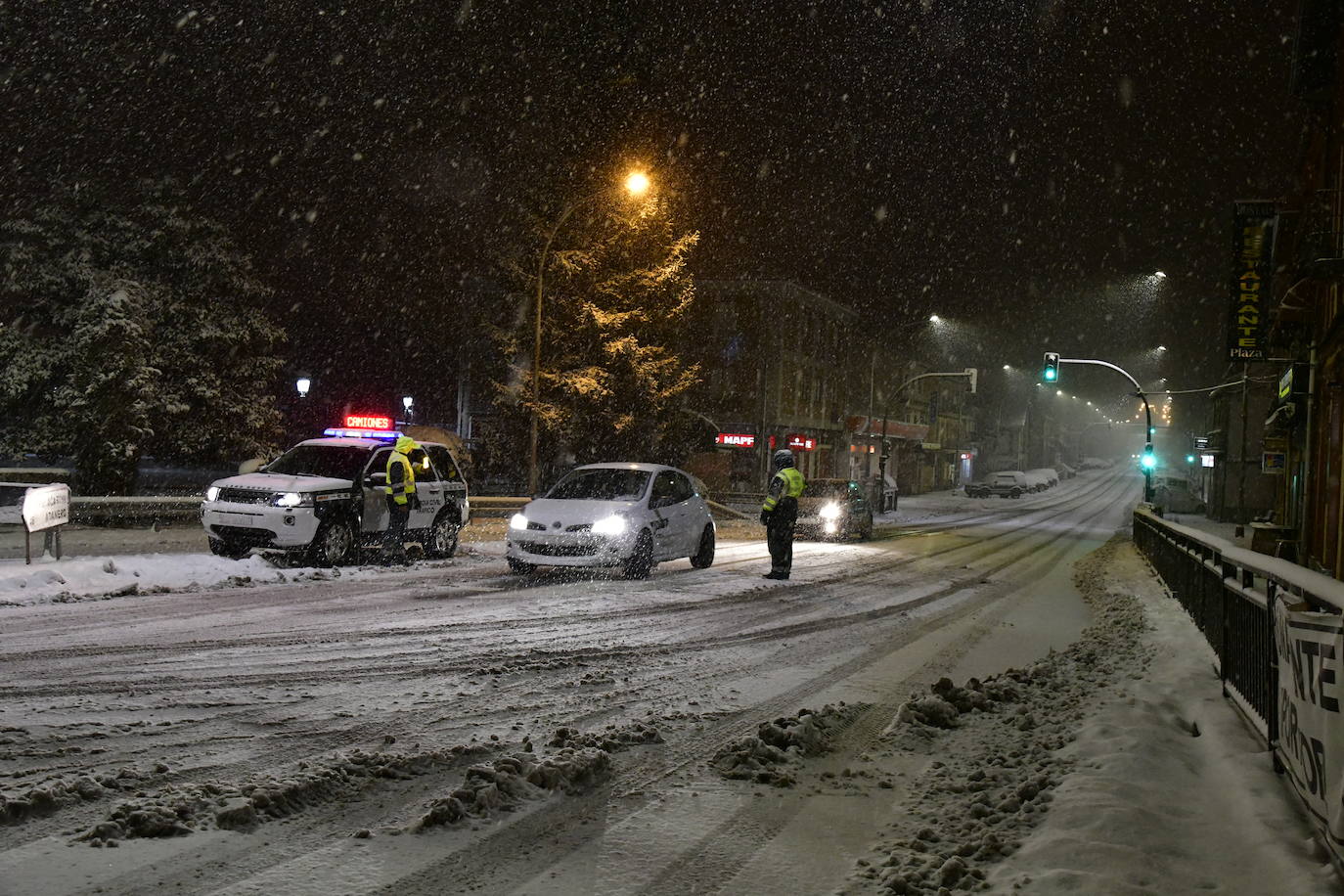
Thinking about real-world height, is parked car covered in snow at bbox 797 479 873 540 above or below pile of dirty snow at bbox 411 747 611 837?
above

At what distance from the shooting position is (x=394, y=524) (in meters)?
14.5

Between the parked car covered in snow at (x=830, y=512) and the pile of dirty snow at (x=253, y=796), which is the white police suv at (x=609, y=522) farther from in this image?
the parked car covered in snow at (x=830, y=512)

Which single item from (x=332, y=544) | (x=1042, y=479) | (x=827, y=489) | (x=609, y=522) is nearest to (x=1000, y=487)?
(x=1042, y=479)

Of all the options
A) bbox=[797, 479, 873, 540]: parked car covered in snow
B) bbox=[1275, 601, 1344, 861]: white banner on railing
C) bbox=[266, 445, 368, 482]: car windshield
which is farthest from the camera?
bbox=[797, 479, 873, 540]: parked car covered in snow

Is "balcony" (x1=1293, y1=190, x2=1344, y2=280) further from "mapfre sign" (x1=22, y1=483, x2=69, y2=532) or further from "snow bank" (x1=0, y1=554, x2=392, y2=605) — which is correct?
"mapfre sign" (x1=22, y1=483, x2=69, y2=532)

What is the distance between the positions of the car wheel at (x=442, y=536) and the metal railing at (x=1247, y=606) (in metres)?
10.6

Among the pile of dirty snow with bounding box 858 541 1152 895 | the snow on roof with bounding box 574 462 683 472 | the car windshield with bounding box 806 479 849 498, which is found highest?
the snow on roof with bounding box 574 462 683 472

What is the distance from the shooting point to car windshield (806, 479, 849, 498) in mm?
26016

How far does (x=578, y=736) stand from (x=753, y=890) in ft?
7.12

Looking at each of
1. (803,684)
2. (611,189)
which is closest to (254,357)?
(611,189)

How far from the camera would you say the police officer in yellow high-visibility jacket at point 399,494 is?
1422 cm

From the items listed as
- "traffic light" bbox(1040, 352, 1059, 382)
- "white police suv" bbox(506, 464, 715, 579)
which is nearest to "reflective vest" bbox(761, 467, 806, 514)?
"white police suv" bbox(506, 464, 715, 579)

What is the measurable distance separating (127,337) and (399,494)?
14670mm

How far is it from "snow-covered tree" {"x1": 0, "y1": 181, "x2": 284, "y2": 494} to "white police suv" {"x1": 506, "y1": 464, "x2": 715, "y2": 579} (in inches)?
617
